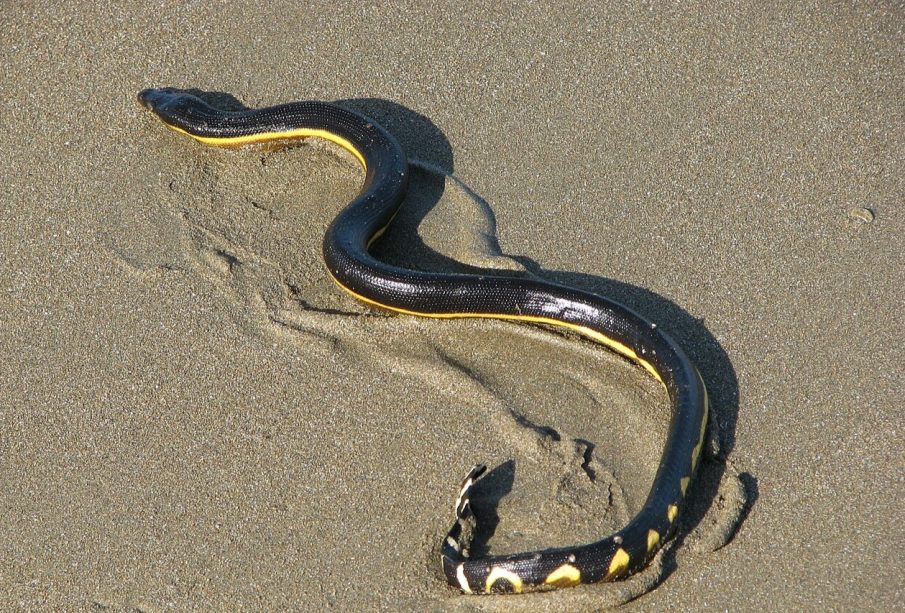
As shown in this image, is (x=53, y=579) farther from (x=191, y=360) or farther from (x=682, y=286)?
(x=682, y=286)

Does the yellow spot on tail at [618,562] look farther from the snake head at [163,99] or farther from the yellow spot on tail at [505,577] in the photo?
the snake head at [163,99]

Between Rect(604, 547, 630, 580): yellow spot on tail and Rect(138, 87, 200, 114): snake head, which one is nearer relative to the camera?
Rect(604, 547, 630, 580): yellow spot on tail

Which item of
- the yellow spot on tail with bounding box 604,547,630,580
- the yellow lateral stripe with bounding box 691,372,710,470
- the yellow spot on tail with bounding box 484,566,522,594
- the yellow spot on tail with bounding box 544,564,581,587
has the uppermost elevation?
Answer: the yellow lateral stripe with bounding box 691,372,710,470

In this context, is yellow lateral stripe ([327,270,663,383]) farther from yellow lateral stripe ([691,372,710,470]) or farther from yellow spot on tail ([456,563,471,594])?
yellow spot on tail ([456,563,471,594])

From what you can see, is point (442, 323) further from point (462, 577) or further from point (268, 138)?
point (268, 138)

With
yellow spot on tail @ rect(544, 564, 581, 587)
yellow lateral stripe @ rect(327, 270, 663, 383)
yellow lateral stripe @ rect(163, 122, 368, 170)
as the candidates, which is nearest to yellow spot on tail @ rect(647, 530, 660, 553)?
yellow spot on tail @ rect(544, 564, 581, 587)

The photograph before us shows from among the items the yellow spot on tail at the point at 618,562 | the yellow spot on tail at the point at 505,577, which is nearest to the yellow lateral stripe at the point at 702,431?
the yellow spot on tail at the point at 618,562
